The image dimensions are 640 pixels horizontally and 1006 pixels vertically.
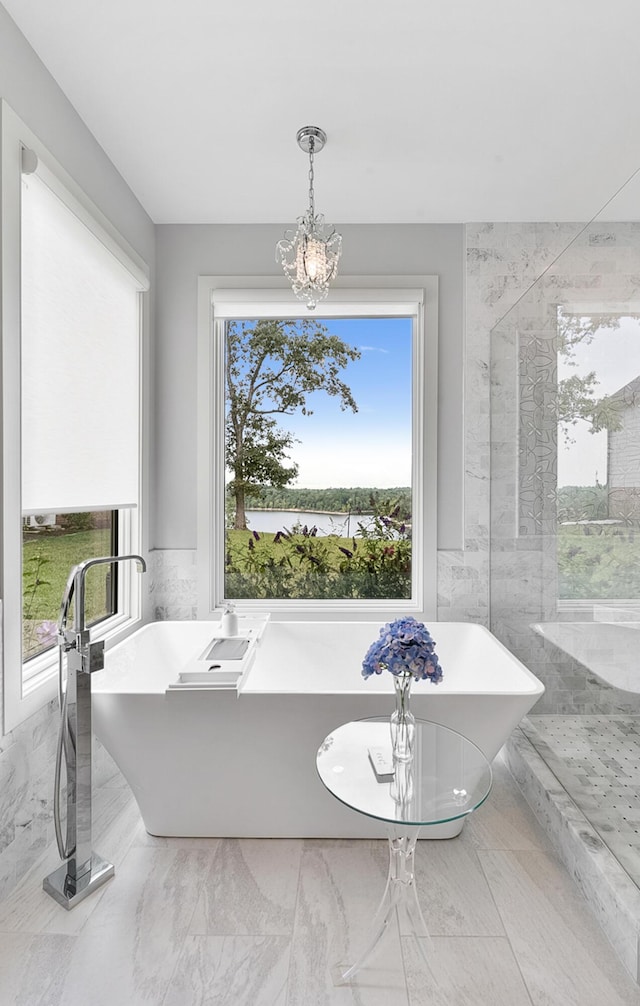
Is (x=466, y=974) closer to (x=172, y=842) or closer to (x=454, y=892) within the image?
(x=454, y=892)

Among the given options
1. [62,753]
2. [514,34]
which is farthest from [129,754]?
[514,34]

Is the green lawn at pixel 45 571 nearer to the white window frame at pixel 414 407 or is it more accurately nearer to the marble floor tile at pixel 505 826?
the white window frame at pixel 414 407

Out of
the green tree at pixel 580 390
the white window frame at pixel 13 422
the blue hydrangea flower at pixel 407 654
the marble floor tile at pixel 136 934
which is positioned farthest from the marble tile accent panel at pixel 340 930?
the green tree at pixel 580 390

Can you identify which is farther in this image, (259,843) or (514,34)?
(259,843)

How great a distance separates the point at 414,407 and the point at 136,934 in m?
2.51

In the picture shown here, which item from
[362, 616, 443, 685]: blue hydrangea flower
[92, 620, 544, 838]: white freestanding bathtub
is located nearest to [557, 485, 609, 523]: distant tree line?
[92, 620, 544, 838]: white freestanding bathtub

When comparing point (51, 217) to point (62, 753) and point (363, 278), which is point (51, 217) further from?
point (62, 753)

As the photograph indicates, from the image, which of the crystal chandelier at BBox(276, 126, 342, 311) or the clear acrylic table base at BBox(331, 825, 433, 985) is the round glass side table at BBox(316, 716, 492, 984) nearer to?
the clear acrylic table base at BBox(331, 825, 433, 985)

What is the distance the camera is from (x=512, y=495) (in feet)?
8.72

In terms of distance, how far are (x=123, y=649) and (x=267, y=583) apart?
0.91 meters

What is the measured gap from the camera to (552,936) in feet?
5.35

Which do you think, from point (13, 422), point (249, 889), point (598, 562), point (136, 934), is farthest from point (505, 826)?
point (13, 422)

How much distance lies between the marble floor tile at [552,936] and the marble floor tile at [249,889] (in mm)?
664

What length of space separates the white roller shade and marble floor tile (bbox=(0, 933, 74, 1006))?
1249mm
